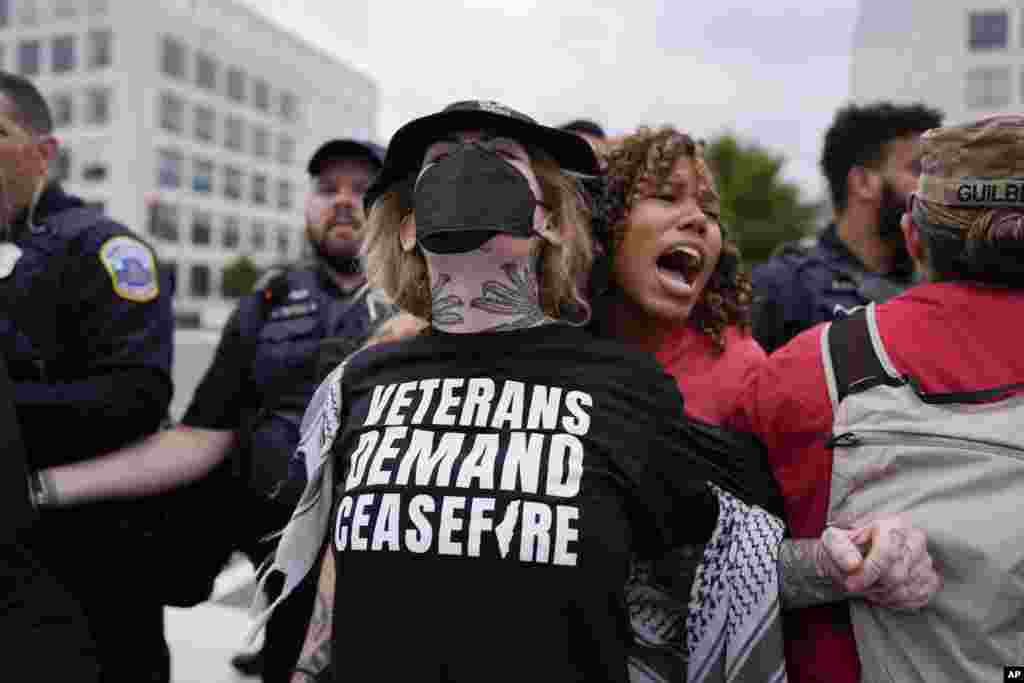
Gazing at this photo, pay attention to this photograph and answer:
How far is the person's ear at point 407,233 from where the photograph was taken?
1657 millimetres

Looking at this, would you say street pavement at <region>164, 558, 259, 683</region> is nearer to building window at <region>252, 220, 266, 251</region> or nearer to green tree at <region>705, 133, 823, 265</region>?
green tree at <region>705, 133, 823, 265</region>

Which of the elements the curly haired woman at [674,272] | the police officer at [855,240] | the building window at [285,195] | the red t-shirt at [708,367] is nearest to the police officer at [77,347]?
the curly haired woman at [674,272]

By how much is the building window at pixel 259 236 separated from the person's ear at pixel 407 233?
5030 centimetres

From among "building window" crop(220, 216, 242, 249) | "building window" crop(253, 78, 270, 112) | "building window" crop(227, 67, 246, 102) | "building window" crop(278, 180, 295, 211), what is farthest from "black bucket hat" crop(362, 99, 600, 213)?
"building window" crop(278, 180, 295, 211)

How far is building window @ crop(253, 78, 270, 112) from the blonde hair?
172 ft

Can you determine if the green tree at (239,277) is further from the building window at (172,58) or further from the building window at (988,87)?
the building window at (988,87)

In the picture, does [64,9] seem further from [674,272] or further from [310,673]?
[310,673]

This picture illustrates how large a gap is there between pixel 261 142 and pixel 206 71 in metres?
5.82

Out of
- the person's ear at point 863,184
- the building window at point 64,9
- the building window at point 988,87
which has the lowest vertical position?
the person's ear at point 863,184

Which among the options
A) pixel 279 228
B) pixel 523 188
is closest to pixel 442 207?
pixel 523 188

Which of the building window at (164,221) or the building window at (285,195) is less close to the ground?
Result: the building window at (285,195)

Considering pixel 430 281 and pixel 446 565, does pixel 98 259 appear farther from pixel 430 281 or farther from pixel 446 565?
pixel 446 565

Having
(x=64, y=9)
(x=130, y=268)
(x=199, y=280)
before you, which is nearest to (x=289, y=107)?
(x=64, y=9)

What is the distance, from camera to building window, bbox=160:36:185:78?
136ft
